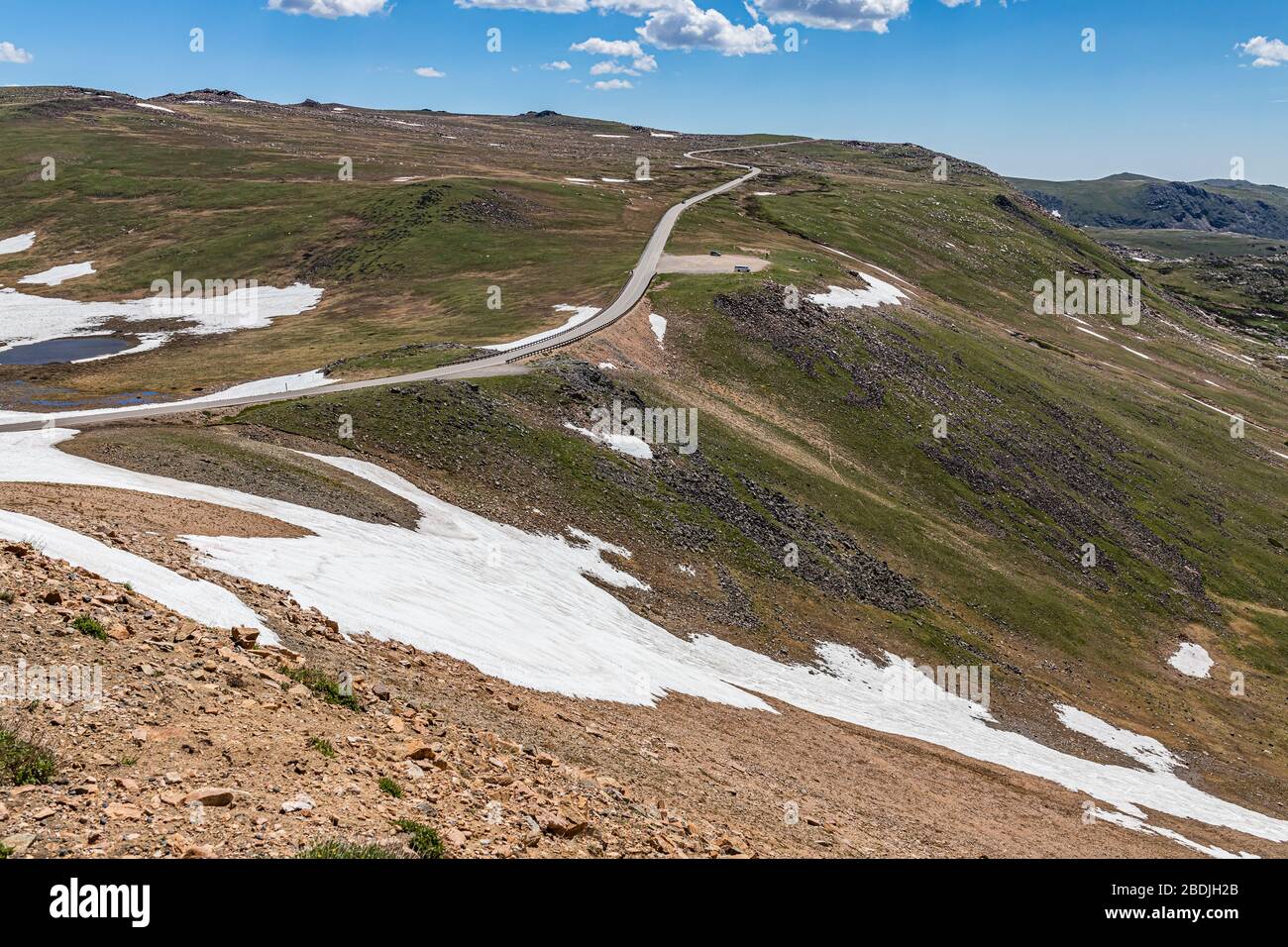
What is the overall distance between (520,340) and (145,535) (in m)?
50.4

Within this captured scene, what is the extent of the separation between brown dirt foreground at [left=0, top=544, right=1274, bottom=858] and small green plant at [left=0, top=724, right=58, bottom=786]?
185mm

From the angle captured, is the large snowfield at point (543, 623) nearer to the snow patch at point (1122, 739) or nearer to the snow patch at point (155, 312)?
the snow patch at point (1122, 739)

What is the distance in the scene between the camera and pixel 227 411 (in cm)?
4856

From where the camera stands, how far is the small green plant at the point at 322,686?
56.9 ft

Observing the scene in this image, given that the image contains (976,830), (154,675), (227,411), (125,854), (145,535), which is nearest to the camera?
(125,854)

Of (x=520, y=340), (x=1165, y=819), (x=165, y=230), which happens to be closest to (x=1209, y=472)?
(x=1165, y=819)

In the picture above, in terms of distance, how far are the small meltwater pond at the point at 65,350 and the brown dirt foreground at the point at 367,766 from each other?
252ft

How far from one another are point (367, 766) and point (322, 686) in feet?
11.0

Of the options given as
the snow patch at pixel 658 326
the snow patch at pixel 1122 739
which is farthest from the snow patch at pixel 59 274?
the snow patch at pixel 1122 739

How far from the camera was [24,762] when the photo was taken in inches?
463

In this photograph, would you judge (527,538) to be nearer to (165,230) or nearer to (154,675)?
(154,675)

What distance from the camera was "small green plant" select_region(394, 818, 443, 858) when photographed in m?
12.6

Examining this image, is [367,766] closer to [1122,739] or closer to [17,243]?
[1122,739]

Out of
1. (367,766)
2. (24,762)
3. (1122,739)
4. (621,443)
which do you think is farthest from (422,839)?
(1122,739)
